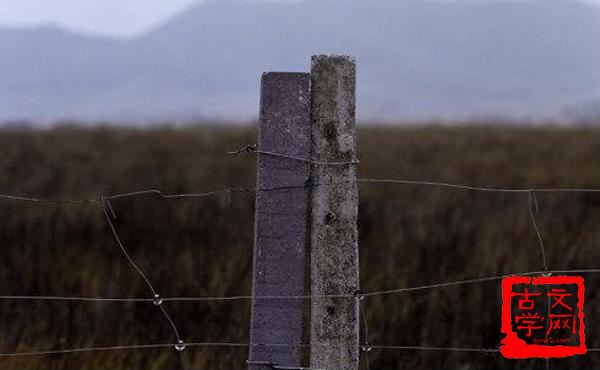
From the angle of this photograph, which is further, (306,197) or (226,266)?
(226,266)

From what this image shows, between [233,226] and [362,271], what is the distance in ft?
4.64

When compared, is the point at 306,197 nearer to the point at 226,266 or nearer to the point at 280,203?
the point at 280,203

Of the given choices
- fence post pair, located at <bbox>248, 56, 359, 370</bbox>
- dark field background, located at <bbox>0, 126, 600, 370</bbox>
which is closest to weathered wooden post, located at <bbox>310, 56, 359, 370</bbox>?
fence post pair, located at <bbox>248, 56, 359, 370</bbox>

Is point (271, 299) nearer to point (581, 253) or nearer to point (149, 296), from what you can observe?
point (149, 296)

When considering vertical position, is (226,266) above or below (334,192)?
below

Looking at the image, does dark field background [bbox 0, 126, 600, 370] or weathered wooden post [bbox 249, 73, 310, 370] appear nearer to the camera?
weathered wooden post [bbox 249, 73, 310, 370]

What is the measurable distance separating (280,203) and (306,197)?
0.08 metres

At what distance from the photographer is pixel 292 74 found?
237cm

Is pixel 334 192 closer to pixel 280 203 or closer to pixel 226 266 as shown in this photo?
pixel 280 203

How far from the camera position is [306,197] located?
2.39 meters

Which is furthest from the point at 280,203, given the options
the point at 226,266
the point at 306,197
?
the point at 226,266

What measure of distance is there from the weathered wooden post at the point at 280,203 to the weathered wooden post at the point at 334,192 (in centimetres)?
3

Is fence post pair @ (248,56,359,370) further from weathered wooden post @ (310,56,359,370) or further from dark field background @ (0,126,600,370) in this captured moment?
dark field background @ (0,126,600,370)

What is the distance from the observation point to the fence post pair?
7.78ft
